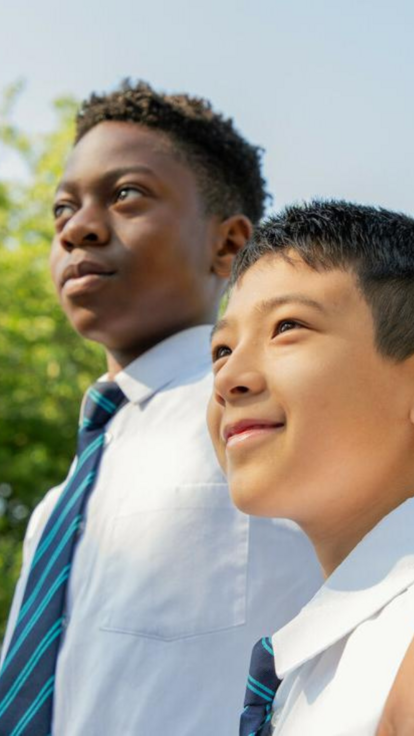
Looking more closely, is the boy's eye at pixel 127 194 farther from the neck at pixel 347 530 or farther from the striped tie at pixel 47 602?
the neck at pixel 347 530

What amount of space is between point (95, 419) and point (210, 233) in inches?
24.5

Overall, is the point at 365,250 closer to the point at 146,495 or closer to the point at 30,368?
the point at 146,495

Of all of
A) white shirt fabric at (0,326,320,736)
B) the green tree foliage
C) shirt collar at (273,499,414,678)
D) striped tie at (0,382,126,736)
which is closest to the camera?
shirt collar at (273,499,414,678)

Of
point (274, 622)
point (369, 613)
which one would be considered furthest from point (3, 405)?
point (369, 613)

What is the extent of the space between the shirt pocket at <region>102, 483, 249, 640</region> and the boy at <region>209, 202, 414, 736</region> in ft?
1.82

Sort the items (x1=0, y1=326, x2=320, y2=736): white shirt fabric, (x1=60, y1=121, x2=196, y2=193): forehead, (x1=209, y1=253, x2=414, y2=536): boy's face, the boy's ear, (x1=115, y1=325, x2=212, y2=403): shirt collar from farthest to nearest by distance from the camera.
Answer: the boy's ear, (x1=60, y1=121, x2=196, y2=193): forehead, (x1=115, y1=325, x2=212, y2=403): shirt collar, (x1=0, y1=326, x2=320, y2=736): white shirt fabric, (x1=209, y1=253, x2=414, y2=536): boy's face

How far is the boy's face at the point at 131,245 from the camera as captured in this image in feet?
8.88

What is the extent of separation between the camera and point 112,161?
9.24ft

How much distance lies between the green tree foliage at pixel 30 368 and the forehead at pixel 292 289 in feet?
32.1

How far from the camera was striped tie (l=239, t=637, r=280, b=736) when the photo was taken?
163 cm

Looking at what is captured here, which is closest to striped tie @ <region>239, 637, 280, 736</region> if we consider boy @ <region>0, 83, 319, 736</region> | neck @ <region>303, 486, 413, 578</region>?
neck @ <region>303, 486, 413, 578</region>

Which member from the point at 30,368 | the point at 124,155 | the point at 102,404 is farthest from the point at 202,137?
the point at 30,368

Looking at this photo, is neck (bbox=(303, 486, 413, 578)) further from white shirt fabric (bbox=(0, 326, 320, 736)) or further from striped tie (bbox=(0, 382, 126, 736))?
striped tie (bbox=(0, 382, 126, 736))

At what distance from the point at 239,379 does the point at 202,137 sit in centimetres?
157
